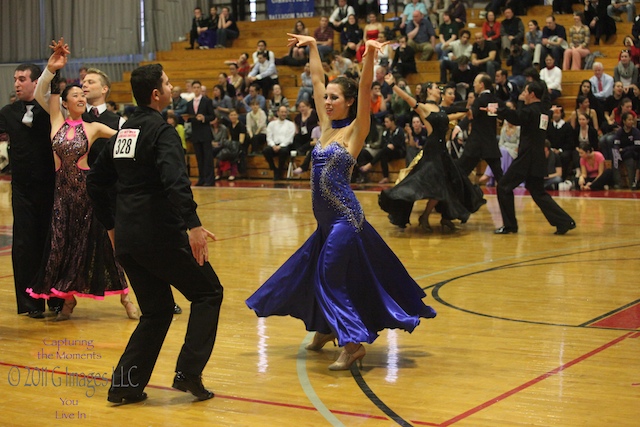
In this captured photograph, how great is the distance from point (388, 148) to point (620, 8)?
237 inches

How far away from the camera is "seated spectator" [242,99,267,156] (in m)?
19.5

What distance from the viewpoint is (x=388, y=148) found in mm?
17516

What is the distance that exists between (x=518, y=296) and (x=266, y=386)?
302 centimetres

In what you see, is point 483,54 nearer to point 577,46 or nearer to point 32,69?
point 577,46

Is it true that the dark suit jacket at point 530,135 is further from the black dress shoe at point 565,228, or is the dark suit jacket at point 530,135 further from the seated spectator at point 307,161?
the seated spectator at point 307,161

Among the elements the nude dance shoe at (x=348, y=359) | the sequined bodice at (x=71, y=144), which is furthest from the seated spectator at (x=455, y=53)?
the nude dance shoe at (x=348, y=359)

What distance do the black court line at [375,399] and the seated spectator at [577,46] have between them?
46.4 feet

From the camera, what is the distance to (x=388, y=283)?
561 cm

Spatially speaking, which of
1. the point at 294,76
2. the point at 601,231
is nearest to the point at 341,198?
the point at 601,231

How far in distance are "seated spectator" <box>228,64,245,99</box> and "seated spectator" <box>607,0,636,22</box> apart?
805cm

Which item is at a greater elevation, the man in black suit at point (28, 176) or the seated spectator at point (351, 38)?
the seated spectator at point (351, 38)

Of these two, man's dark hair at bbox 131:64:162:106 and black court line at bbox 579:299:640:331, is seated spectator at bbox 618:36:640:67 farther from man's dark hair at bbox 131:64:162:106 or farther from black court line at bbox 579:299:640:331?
man's dark hair at bbox 131:64:162:106

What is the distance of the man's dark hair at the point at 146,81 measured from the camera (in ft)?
15.8

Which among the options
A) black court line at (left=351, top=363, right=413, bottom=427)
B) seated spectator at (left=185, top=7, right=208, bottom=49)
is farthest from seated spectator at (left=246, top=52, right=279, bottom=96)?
black court line at (left=351, top=363, right=413, bottom=427)
